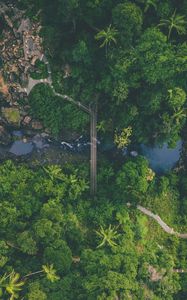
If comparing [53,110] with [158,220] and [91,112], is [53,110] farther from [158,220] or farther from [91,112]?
[158,220]

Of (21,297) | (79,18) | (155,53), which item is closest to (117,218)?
(21,297)

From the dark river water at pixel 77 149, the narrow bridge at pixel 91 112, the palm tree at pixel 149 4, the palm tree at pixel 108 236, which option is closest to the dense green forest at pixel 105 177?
the palm tree at pixel 149 4

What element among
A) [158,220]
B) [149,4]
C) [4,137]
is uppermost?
[149,4]

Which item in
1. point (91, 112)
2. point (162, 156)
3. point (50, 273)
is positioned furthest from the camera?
point (162, 156)

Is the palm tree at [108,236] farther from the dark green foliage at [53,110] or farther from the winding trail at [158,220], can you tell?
the dark green foliage at [53,110]

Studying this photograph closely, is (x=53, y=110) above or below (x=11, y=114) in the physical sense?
above

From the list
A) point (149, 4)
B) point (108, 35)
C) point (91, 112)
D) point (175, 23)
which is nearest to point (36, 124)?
point (91, 112)

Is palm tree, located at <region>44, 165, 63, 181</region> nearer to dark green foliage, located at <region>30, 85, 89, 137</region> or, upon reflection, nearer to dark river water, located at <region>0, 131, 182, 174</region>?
dark river water, located at <region>0, 131, 182, 174</region>

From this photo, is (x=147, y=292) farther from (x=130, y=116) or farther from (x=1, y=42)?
(x=1, y=42)
